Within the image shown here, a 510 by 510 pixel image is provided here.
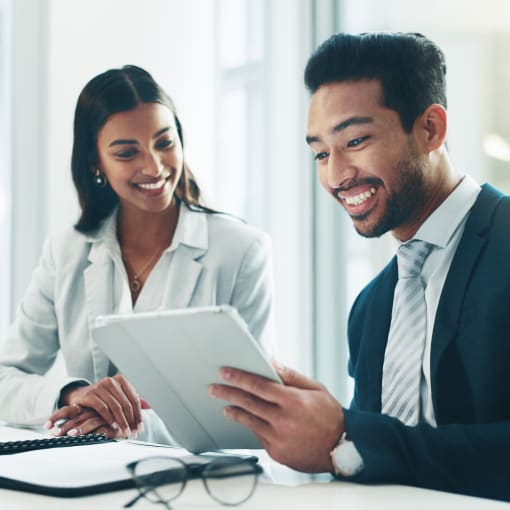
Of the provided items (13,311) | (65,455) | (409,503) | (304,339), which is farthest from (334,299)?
(409,503)

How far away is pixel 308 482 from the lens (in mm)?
1307

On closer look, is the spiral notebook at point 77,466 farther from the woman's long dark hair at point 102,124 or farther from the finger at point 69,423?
the woman's long dark hair at point 102,124

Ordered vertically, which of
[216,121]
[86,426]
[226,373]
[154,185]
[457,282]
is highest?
[216,121]

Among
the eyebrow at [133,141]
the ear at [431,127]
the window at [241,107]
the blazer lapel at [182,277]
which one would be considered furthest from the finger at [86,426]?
the window at [241,107]

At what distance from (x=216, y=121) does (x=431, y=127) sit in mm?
2217

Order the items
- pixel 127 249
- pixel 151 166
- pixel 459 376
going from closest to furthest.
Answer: pixel 459 376
pixel 151 166
pixel 127 249

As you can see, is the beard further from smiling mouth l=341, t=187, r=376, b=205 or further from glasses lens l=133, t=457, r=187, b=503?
glasses lens l=133, t=457, r=187, b=503

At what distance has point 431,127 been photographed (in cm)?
173

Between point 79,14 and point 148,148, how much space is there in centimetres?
134

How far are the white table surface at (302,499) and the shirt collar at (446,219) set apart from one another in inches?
21.3

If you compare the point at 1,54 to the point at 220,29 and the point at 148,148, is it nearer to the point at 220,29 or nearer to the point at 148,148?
the point at 220,29

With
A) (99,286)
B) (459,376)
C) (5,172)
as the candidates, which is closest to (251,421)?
(459,376)

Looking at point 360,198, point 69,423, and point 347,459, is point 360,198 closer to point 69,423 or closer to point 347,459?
point 347,459

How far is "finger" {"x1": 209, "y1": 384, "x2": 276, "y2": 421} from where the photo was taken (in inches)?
50.9
